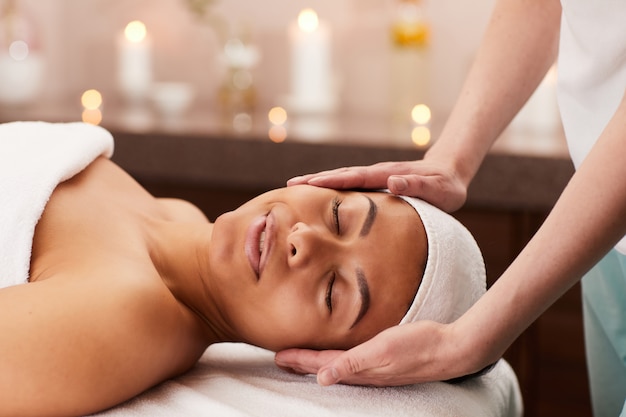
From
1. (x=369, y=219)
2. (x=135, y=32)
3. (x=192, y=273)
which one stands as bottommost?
(x=192, y=273)

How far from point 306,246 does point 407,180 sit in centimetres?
22

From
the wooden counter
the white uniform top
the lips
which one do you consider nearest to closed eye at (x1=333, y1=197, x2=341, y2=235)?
the lips

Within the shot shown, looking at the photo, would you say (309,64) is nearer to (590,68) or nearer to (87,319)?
(590,68)

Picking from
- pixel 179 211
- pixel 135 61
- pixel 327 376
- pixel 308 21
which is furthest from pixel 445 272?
pixel 135 61

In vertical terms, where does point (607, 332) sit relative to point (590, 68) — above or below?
below

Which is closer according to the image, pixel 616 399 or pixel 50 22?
pixel 616 399

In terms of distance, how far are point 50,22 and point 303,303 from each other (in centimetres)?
254

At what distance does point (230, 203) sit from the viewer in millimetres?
2564

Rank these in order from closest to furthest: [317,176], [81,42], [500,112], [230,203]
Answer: [317,176] → [500,112] → [230,203] → [81,42]

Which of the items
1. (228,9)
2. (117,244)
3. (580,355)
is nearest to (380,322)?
(117,244)

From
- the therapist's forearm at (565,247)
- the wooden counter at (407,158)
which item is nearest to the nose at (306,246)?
the therapist's forearm at (565,247)

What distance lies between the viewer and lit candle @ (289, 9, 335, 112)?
2988mm

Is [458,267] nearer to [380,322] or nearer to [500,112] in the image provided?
[380,322]

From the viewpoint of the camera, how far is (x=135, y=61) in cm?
317
